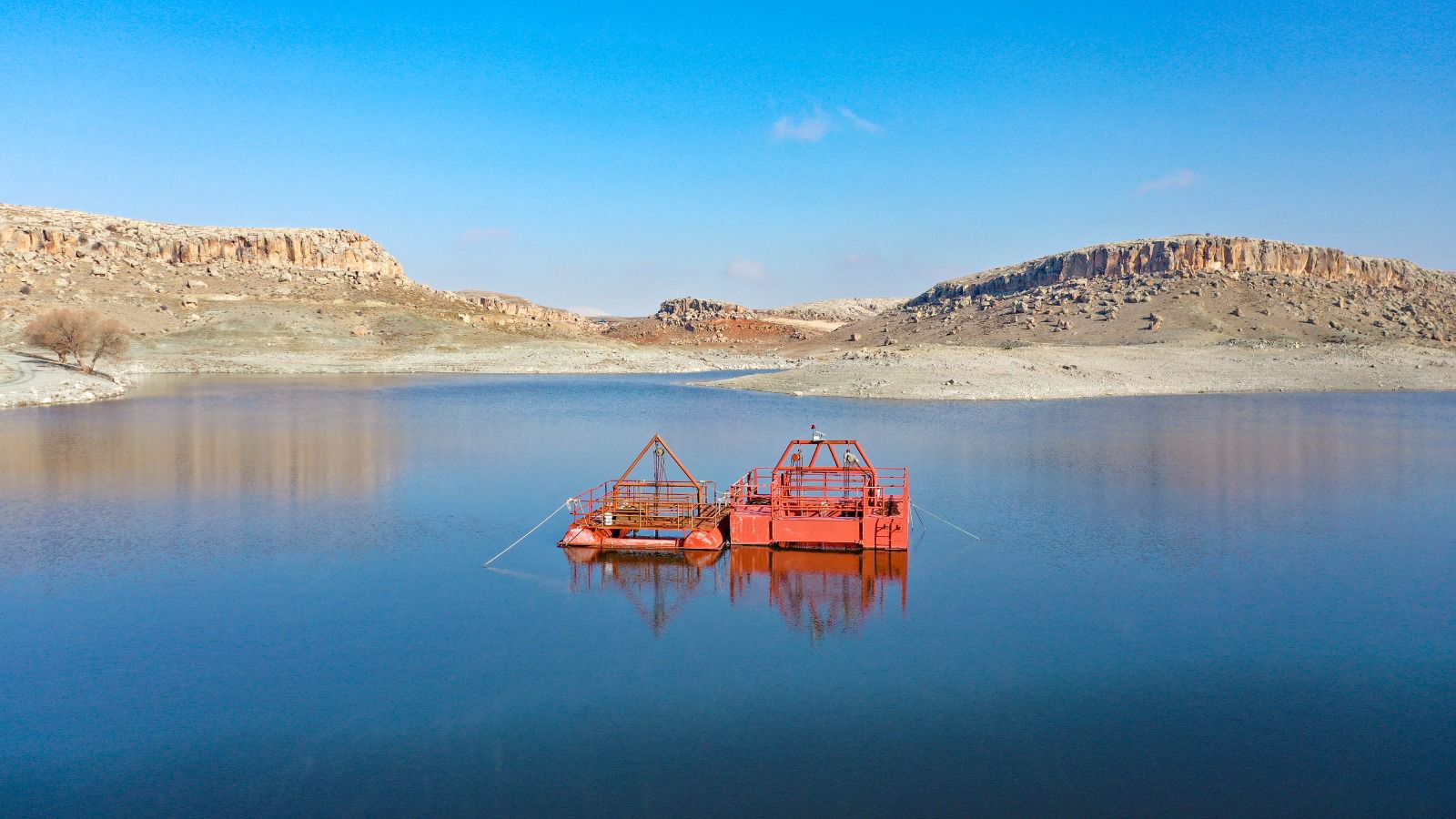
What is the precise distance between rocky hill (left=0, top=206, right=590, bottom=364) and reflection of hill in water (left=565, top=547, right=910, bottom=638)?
73.9 metres

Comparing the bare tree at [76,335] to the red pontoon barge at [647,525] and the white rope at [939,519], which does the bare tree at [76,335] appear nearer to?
the red pontoon barge at [647,525]

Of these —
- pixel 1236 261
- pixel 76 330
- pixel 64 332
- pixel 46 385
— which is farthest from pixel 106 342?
pixel 1236 261

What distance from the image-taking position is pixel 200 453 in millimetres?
31078

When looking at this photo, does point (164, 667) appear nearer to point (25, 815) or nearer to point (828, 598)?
point (25, 815)

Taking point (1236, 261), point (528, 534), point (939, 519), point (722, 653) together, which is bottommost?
point (722, 653)

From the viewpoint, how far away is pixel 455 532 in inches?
799

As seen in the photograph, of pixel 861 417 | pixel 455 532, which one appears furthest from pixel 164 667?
pixel 861 417

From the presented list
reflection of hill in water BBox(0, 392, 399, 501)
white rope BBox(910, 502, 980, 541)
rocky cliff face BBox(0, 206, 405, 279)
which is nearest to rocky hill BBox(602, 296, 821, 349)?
rocky cliff face BBox(0, 206, 405, 279)

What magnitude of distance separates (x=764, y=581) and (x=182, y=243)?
373 feet

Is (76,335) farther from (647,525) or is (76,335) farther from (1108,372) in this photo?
(1108,372)

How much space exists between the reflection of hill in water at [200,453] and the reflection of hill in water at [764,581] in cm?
1017

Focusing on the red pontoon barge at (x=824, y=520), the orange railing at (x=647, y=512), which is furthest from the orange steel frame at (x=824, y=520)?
the orange railing at (x=647, y=512)

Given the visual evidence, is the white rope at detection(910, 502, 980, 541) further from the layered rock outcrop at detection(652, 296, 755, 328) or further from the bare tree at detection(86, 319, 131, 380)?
the layered rock outcrop at detection(652, 296, 755, 328)

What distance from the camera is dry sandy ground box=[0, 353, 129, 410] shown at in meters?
47.5
